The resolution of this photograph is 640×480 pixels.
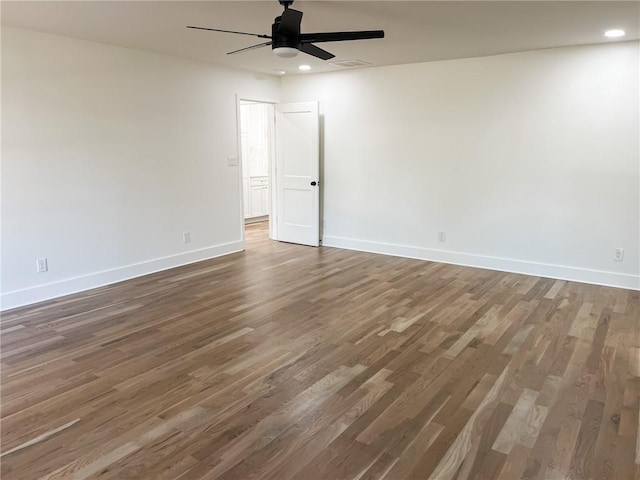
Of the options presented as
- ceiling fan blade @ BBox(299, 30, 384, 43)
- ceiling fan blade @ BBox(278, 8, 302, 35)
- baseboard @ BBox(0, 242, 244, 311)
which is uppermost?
ceiling fan blade @ BBox(278, 8, 302, 35)

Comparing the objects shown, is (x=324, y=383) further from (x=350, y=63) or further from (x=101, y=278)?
A: (x=350, y=63)

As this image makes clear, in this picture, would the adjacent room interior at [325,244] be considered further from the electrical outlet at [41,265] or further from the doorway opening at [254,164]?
the doorway opening at [254,164]

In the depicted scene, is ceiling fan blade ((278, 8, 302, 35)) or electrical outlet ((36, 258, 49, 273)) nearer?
ceiling fan blade ((278, 8, 302, 35))

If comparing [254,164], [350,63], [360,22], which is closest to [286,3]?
[360,22]

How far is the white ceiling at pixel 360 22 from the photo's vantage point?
3330 millimetres

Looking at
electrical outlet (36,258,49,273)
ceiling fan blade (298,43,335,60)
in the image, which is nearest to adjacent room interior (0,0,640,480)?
electrical outlet (36,258,49,273)

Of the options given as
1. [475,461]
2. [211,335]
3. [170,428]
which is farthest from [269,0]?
[475,461]

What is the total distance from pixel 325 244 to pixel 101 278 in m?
3.22

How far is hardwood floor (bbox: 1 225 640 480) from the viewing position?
84.6 inches

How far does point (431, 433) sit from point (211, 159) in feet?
15.2

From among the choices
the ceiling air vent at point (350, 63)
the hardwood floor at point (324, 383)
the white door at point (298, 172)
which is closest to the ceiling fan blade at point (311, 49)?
the ceiling air vent at point (350, 63)

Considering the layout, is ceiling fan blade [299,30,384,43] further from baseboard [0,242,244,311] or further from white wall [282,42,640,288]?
baseboard [0,242,244,311]

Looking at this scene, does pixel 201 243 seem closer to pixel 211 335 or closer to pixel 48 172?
pixel 48 172

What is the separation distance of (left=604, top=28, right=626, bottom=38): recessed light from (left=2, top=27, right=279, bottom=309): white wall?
4.30 metres
